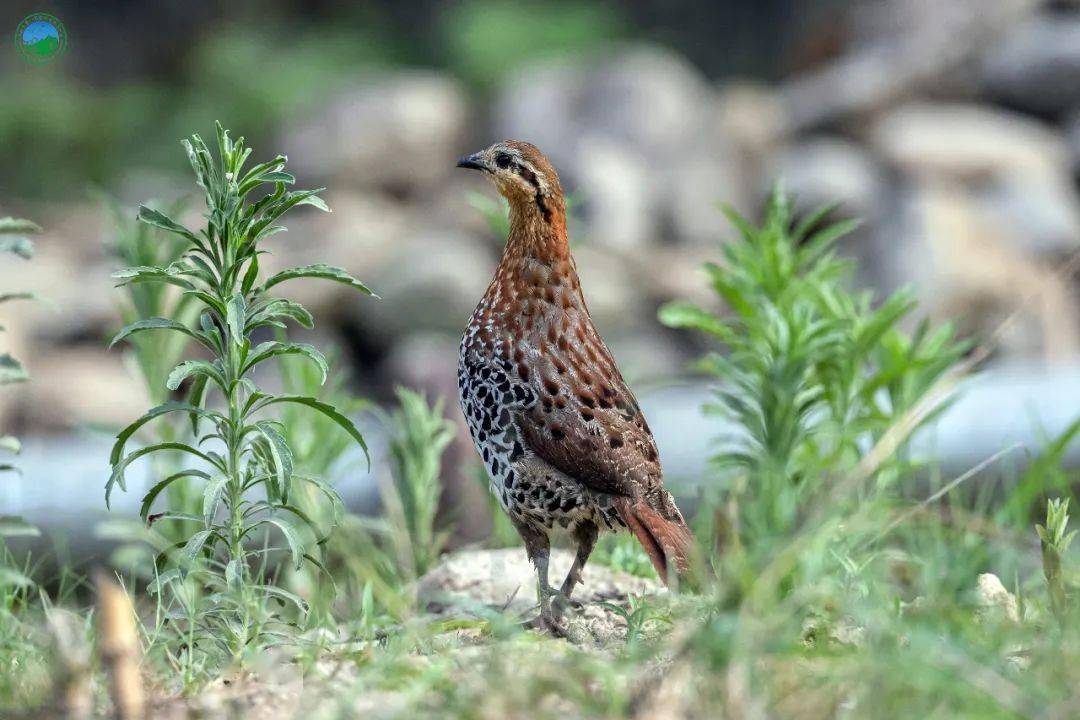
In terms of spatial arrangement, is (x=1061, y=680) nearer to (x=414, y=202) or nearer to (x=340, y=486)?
(x=340, y=486)

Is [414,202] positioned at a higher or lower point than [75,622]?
higher

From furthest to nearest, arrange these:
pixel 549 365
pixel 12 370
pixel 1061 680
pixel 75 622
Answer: pixel 549 365
pixel 12 370
pixel 75 622
pixel 1061 680

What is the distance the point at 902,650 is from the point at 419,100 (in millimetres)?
14878

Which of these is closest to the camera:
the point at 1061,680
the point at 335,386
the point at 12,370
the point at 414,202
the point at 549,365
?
the point at 1061,680

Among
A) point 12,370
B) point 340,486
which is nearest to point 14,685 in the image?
point 12,370

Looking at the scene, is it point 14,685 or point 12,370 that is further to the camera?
point 12,370

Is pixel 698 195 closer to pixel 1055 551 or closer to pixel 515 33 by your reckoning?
pixel 515 33

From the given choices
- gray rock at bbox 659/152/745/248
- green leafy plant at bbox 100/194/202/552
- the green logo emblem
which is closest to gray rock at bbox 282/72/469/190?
gray rock at bbox 659/152/745/248

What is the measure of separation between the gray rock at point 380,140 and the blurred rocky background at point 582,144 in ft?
0.10

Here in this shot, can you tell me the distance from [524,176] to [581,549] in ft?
4.03

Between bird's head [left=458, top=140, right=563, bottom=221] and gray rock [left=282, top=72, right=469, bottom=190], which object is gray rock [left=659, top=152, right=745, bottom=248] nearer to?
gray rock [left=282, top=72, right=469, bottom=190]

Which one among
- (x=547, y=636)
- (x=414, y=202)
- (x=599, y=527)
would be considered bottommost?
(x=547, y=636)

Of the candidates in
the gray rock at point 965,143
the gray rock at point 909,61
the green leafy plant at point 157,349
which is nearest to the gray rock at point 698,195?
the gray rock at point 909,61

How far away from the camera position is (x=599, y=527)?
431cm
